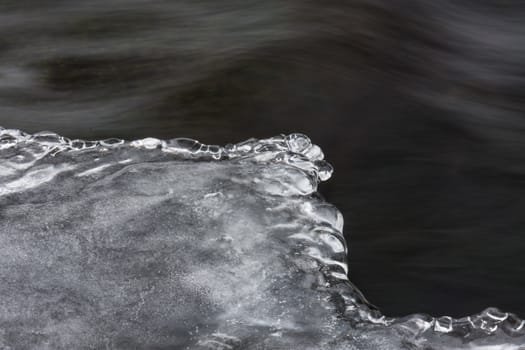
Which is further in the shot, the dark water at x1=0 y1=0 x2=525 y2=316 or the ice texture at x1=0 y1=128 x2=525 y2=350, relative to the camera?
the dark water at x1=0 y1=0 x2=525 y2=316

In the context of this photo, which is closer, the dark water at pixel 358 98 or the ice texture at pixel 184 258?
the ice texture at pixel 184 258

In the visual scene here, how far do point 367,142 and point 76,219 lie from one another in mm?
1098

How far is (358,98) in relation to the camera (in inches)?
112

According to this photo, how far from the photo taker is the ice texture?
1.58 meters

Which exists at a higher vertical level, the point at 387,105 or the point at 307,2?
the point at 307,2

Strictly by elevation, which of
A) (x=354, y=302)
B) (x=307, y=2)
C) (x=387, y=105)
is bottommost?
(x=354, y=302)

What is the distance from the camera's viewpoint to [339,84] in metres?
2.91

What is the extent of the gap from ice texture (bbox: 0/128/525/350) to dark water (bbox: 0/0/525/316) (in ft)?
0.82

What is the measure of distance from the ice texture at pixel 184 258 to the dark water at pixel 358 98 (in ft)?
0.82

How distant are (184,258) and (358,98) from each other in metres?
1.28

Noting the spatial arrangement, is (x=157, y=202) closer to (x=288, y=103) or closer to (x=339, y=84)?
(x=288, y=103)

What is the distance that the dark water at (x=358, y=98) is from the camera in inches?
82.1

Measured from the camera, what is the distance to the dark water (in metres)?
2.09

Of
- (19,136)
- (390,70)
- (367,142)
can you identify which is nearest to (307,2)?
(390,70)
